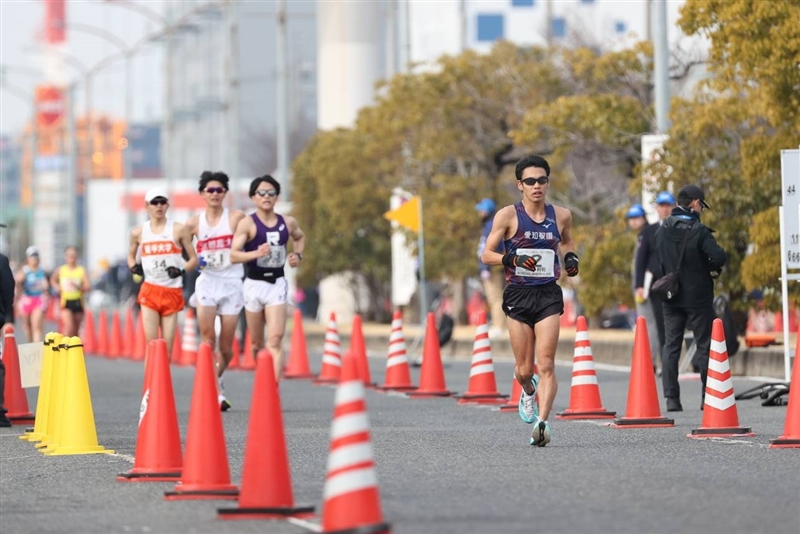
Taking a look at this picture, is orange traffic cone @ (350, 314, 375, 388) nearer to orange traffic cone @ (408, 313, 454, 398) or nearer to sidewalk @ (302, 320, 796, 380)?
orange traffic cone @ (408, 313, 454, 398)

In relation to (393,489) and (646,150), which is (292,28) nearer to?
(646,150)

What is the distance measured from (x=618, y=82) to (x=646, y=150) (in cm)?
571

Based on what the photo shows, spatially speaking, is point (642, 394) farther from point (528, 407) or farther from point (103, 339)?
point (103, 339)

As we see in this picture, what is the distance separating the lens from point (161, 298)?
730 inches

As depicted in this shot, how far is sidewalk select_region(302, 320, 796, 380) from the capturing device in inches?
908

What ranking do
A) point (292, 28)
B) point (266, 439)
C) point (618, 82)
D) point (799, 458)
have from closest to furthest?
point (266, 439)
point (799, 458)
point (618, 82)
point (292, 28)

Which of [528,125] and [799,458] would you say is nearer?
[799,458]

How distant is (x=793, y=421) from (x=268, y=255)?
6229 millimetres

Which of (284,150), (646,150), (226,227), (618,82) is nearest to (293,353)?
(646,150)

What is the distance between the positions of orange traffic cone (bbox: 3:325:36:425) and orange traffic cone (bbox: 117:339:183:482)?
5727mm

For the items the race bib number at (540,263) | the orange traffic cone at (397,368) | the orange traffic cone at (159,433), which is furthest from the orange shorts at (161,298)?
the orange traffic cone at (159,433)

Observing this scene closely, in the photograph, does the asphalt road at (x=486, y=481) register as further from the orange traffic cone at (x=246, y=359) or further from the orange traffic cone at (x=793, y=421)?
the orange traffic cone at (x=246, y=359)

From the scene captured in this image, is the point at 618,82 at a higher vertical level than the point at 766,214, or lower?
higher

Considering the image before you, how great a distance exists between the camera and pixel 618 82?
31766 millimetres
